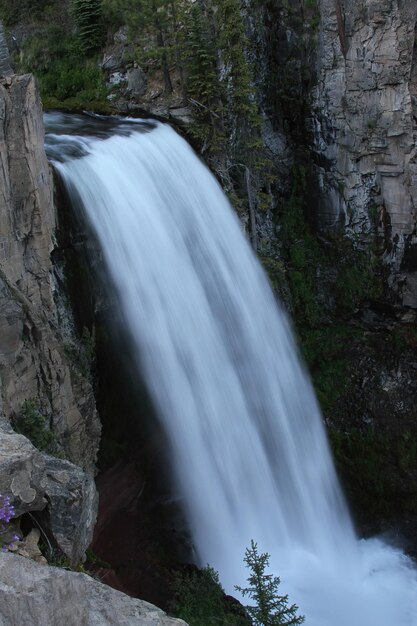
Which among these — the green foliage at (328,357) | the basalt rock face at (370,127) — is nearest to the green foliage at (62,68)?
the basalt rock face at (370,127)

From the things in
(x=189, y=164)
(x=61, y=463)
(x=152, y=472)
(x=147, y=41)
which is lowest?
(x=152, y=472)

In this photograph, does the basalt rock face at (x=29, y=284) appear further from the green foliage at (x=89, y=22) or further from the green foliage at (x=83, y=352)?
the green foliage at (x=89, y=22)

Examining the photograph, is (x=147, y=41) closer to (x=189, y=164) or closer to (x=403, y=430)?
(x=189, y=164)

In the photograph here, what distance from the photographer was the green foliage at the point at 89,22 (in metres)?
18.2

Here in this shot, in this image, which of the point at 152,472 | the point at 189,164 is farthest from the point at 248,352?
the point at 189,164

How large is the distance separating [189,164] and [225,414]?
569cm

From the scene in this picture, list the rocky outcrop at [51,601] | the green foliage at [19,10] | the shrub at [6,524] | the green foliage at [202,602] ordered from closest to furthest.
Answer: the rocky outcrop at [51,601] < the shrub at [6,524] < the green foliage at [202,602] < the green foliage at [19,10]

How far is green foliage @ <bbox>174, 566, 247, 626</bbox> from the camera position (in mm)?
9828

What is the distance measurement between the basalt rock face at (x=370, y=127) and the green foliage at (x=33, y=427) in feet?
38.6

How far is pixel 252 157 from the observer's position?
634 inches

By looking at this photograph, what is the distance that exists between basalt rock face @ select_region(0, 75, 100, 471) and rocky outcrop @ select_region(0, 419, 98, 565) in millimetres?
2032

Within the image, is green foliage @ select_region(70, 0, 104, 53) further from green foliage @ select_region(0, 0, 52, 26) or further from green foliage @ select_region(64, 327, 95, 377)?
green foliage @ select_region(64, 327, 95, 377)

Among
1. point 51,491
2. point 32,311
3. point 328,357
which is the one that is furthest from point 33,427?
point 328,357

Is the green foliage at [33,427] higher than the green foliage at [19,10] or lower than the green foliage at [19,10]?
lower
